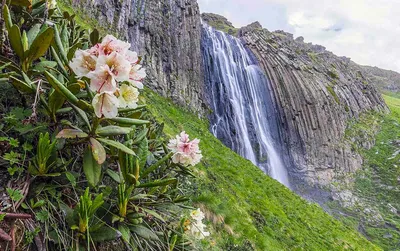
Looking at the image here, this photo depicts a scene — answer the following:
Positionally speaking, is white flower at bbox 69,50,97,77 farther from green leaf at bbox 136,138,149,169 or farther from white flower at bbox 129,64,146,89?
green leaf at bbox 136,138,149,169

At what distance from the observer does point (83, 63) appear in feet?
6.01

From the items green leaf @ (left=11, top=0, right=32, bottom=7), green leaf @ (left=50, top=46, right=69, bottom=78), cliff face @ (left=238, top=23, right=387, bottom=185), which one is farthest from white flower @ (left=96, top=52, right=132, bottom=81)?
cliff face @ (left=238, top=23, right=387, bottom=185)

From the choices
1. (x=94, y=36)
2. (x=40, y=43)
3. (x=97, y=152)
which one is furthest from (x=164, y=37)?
(x=97, y=152)

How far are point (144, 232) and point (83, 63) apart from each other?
1295 mm

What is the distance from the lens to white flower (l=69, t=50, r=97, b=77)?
1812 mm

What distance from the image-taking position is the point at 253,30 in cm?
3828

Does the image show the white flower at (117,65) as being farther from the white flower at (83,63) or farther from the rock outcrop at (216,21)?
the rock outcrop at (216,21)

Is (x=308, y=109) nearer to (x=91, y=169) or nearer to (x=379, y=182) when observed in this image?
(x=379, y=182)

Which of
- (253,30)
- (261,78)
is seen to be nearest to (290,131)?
(261,78)

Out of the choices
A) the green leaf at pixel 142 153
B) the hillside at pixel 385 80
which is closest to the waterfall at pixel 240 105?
the green leaf at pixel 142 153

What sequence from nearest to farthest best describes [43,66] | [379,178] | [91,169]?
[91,169] < [43,66] < [379,178]

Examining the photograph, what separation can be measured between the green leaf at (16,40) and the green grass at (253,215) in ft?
10.2

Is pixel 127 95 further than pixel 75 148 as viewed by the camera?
No

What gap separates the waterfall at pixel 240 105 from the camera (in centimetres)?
2380
